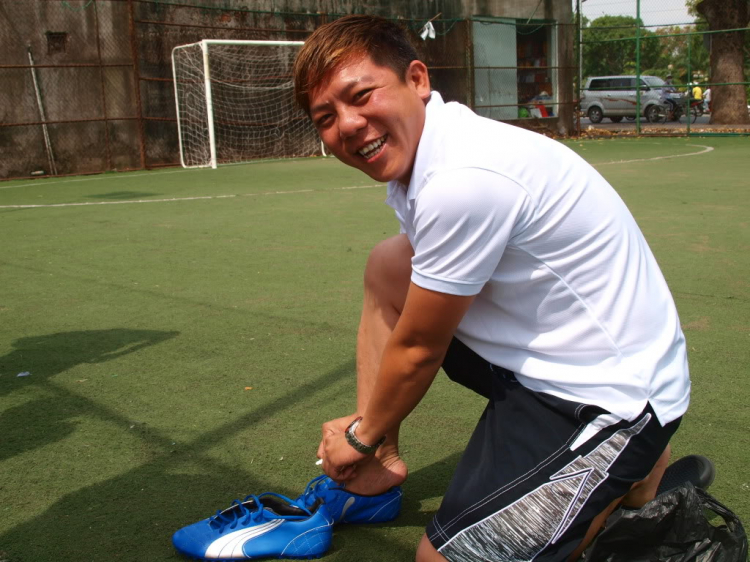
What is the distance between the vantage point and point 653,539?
1868 mm

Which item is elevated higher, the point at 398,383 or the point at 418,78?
the point at 418,78

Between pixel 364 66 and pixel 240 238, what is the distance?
537 centimetres

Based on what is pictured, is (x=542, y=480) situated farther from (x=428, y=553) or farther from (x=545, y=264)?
(x=545, y=264)

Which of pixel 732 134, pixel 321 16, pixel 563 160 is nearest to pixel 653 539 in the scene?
pixel 563 160

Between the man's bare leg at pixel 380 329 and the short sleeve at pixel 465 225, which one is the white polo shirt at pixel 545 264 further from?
the man's bare leg at pixel 380 329

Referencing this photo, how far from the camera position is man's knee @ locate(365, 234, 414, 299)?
2234 mm

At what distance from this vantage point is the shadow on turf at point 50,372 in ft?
9.75

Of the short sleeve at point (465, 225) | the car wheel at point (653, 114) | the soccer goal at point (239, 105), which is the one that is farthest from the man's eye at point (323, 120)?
the car wheel at point (653, 114)

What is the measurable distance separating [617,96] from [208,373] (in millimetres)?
30871

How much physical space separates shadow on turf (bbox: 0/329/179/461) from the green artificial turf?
10 mm

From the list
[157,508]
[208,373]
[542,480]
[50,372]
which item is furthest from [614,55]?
[542,480]

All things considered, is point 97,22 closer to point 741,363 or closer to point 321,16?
point 321,16

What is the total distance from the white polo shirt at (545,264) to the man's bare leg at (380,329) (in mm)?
355

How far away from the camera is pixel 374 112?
6.10 ft
